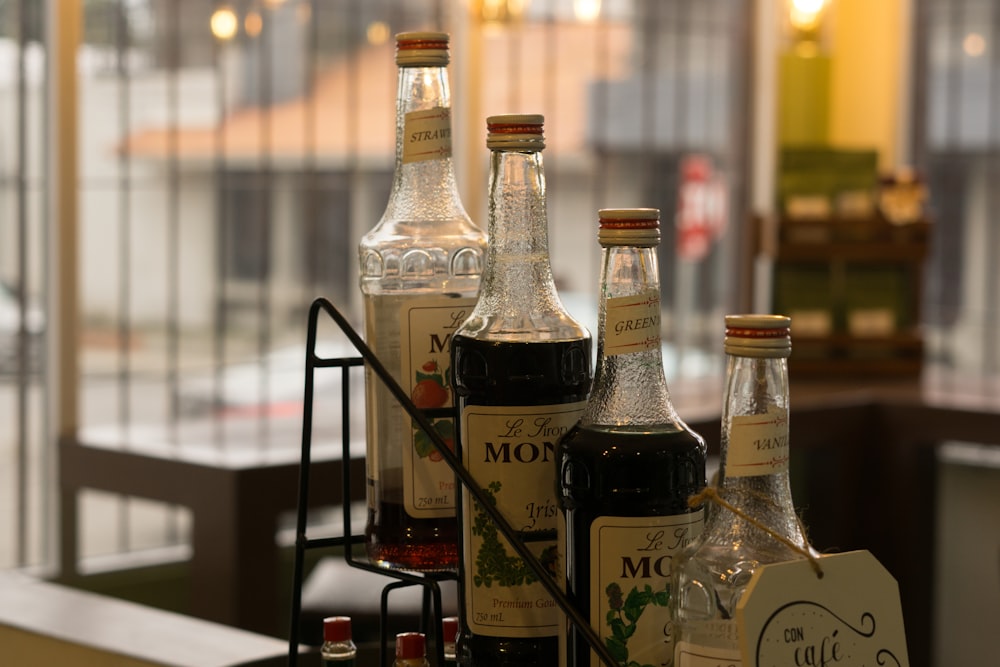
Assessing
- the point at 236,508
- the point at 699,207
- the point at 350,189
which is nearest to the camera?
the point at 236,508

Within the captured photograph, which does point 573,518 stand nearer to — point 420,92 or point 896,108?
point 420,92

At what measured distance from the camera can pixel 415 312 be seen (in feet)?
2.73

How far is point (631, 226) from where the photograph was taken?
694 mm

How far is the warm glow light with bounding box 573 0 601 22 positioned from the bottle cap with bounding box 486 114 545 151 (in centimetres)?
384

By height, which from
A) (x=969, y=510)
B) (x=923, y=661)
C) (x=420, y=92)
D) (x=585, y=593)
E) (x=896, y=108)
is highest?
(x=896, y=108)

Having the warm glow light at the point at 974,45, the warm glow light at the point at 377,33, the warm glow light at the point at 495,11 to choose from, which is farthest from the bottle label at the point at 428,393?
the warm glow light at the point at 974,45

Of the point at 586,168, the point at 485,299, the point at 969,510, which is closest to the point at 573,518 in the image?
the point at 485,299

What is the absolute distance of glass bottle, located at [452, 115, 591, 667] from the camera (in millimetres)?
759

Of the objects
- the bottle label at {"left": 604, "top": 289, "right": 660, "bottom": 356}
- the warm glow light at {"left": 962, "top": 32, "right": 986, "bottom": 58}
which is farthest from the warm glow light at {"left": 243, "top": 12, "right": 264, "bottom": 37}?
the bottle label at {"left": 604, "top": 289, "right": 660, "bottom": 356}

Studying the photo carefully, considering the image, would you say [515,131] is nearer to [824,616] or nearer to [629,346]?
[629,346]

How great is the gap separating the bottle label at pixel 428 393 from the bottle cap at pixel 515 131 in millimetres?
128

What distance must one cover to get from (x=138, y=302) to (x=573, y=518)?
10.3ft

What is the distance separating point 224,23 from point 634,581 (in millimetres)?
3395

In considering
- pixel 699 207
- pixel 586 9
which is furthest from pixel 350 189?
pixel 699 207
